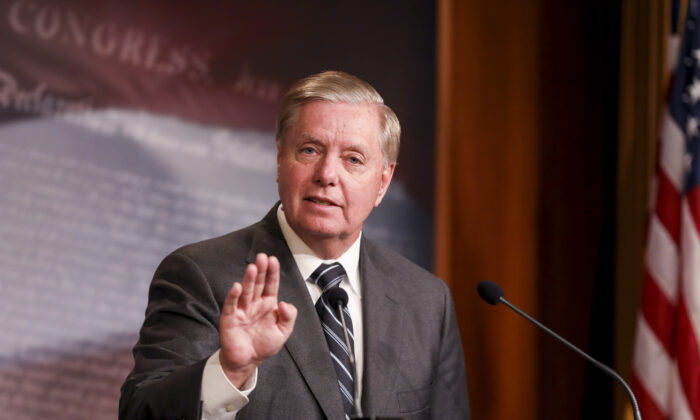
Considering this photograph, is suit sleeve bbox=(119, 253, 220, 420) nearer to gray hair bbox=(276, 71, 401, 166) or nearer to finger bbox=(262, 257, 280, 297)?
finger bbox=(262, 257, 280, 297)

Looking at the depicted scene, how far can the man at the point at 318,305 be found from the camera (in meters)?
1.67

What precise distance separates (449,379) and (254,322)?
→ 869mm

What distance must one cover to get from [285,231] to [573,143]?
1919 mm

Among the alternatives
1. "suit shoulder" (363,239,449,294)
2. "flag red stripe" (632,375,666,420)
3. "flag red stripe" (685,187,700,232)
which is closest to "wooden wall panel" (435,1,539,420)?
"flag red stripe" (632,375,666,420)

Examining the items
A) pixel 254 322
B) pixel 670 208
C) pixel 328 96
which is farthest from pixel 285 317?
pixel 670 208

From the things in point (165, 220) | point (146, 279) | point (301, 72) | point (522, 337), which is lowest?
point (522, 337)

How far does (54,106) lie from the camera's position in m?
3.04

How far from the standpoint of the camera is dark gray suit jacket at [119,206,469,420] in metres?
1.66

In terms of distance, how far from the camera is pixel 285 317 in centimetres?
149

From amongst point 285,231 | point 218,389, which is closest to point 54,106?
point 285,231

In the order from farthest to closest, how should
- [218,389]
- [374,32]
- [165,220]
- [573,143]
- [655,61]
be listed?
[374,32], [573,143], [165,220], [655,61], [218,389]

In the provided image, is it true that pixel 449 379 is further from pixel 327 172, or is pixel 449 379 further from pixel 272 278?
pixel 272 278

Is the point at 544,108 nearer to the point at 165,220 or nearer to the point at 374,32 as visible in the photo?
the point at 374,32

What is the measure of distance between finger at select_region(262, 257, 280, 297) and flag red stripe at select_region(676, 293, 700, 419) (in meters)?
1.75
